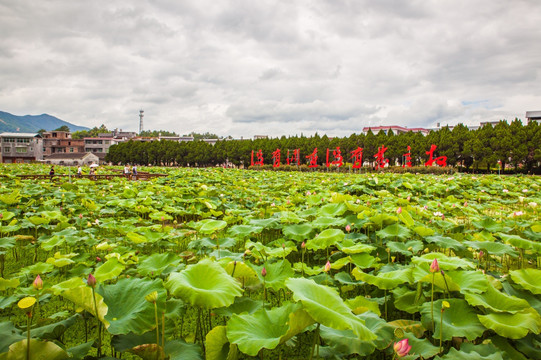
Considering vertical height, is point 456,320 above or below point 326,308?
below

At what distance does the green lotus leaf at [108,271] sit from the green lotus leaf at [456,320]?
169 cm

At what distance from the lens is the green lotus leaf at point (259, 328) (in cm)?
108

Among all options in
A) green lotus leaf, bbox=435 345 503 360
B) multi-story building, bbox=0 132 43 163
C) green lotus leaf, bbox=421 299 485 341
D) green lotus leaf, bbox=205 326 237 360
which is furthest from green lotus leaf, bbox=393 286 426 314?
multi-story building, bbox=0 132 43 163

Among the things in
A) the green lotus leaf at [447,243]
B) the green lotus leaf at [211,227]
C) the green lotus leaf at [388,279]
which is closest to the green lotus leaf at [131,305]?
the green lotus leaf at [211,227]

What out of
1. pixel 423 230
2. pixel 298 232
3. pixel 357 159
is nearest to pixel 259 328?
pixel 298 232

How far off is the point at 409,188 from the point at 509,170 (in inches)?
1100

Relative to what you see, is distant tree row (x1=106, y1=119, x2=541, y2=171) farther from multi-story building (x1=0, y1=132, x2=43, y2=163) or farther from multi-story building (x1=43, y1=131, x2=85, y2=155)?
multi-story building (x1=0, y1=132, x2=43, y2=163)

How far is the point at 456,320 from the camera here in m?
1.59

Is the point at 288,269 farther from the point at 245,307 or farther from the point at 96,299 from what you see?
the point at 96,299

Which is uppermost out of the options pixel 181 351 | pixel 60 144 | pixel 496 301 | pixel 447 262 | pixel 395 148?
pixel 60 144

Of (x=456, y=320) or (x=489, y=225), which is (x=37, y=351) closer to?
(x=456, y=320)

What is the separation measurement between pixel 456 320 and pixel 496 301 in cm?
24

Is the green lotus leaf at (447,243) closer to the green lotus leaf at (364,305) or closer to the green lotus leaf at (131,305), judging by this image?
the green lotus leaf at (364,305)

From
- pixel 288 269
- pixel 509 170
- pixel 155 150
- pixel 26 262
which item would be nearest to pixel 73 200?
pixel 26 262
